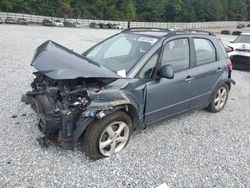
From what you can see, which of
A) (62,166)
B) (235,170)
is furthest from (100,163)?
(235,170)

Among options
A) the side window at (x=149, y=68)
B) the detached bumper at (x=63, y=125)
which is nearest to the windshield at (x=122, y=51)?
the side window at (x=149, y=68)

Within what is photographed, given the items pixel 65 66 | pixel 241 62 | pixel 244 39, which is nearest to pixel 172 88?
pixel 65 66

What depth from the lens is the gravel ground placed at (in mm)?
2949

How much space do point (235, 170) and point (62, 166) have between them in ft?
7.12

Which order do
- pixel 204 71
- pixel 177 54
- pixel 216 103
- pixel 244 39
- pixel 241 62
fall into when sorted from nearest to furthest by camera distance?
1. pixel 177 54
2. pixel 204 71
3. pixel 216 103
4. pixel 241 62
5. pixel 244 39

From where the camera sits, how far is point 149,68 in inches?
142

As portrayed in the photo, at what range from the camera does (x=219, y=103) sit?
5148 millimetres

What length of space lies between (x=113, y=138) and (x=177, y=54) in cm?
167

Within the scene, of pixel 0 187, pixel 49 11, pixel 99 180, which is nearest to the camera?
pixel 0 187

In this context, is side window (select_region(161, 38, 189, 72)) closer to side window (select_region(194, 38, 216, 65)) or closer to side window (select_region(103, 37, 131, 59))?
side window (select_region(194, 38, 216, 65))

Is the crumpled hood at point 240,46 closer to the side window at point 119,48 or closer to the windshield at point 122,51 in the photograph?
the windshield at point 122,51

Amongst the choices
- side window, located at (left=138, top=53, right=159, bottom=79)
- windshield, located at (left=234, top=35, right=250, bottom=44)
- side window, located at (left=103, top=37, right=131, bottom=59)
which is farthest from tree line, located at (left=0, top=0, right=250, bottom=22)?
side window, located at (left=138, top=53, right=159, bottom=79)

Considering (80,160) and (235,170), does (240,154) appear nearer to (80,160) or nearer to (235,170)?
(235,170)

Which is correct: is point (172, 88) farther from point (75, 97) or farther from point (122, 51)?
point (75, 97)
